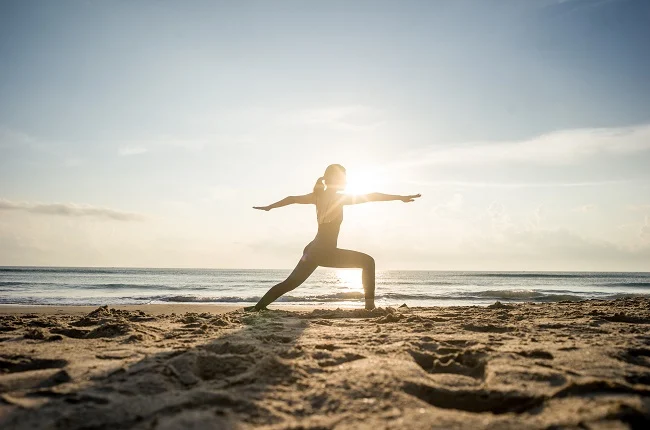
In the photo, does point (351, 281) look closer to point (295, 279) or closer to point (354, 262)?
point (354, 262)

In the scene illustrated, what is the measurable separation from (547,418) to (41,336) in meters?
4.09

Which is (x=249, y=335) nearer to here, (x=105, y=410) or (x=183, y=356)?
(x=183, y=356)

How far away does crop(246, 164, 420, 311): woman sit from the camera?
5852 mm

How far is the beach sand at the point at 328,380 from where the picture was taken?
1.83m

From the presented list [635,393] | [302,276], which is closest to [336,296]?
[302,276]

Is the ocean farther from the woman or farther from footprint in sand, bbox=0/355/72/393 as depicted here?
footprint in sand, bbox=0/355/72/393

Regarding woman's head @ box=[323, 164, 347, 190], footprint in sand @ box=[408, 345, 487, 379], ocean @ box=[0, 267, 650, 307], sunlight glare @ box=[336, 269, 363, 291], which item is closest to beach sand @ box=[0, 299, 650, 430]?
footprint in sand @ box=[408, 345, 487, 379]

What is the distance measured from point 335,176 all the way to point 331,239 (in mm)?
889

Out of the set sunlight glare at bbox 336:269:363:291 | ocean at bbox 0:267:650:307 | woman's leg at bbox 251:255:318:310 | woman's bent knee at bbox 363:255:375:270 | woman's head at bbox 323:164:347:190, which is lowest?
sunlight glare at bbox 336:269:363:291

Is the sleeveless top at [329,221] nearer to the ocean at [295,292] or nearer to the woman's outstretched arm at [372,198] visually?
the woman's outstretched arm at [372,198]

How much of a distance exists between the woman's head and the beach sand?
2.58 metres

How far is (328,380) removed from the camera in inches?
92.8

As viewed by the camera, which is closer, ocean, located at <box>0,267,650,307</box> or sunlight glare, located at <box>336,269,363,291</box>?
ocean, located at <box>0,267,650,307</box>

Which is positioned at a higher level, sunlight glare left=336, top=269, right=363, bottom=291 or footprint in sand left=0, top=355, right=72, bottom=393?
footprint in sand left=0, top=355, right=72, bottom=393
